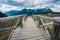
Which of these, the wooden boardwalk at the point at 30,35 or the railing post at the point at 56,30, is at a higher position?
the railing post at the point at 56,30

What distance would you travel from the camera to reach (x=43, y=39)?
6.18 meters

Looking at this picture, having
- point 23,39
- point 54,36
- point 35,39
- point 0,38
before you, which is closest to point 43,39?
point 35,39

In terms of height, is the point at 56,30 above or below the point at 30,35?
above

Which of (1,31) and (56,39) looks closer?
(1,31)

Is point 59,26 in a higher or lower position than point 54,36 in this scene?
higher

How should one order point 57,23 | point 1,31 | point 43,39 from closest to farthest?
1. point 1,31
2. point 57,23
3. point 43,39

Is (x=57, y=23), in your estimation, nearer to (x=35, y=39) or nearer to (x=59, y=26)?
(x=59, y=26)

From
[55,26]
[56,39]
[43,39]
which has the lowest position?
[43,39]

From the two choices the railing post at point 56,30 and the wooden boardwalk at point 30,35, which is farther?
the wooden boardwalk at point 30,35

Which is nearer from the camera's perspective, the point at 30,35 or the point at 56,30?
the point at 56,30

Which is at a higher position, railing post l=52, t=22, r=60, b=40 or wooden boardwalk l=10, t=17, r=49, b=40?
railing post l=52, t=22, r=60, b=40

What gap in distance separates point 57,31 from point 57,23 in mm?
166

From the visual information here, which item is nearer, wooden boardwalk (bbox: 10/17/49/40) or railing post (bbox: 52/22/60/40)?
railing post (bbox: 52/22/60/40)

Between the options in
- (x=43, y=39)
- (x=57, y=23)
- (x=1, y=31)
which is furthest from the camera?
(x=43, y=39)
